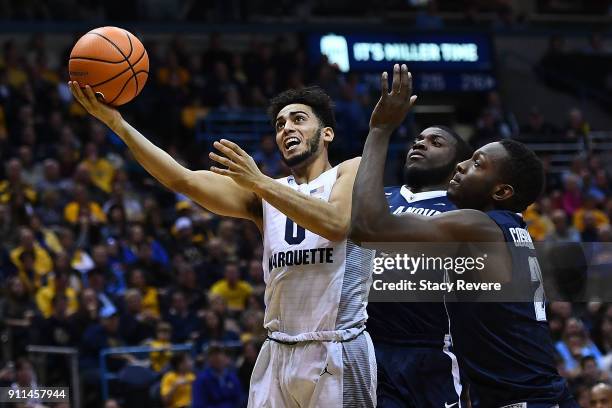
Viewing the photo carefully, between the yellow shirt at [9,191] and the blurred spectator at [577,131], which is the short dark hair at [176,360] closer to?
the yellow shirt at [9,191]

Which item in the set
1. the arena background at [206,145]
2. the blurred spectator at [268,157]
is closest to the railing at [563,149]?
the arena background at [206,145]

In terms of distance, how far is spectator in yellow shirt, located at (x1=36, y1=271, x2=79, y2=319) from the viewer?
40.5 ft

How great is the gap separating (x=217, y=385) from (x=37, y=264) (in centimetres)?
294

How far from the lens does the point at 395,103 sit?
4812 millimetres

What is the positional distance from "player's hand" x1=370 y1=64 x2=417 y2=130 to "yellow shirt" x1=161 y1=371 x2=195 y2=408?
7.28 meters

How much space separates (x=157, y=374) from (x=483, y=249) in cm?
749

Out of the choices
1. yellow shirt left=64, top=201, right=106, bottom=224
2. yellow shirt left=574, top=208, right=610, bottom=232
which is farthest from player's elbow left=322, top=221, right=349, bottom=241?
yellow shirt left=574, top=208, right=610, bottom=232

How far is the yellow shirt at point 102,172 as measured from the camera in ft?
48.9

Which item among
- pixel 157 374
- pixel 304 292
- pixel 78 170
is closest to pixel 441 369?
pixel 304 292

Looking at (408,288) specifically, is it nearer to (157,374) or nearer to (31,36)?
(157,374)

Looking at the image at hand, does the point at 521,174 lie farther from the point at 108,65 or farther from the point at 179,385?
the point at 179,385

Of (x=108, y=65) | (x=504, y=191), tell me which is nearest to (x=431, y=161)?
(x=504, y=191)

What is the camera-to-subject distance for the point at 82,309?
12.1 m

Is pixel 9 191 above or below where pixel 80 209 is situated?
above
